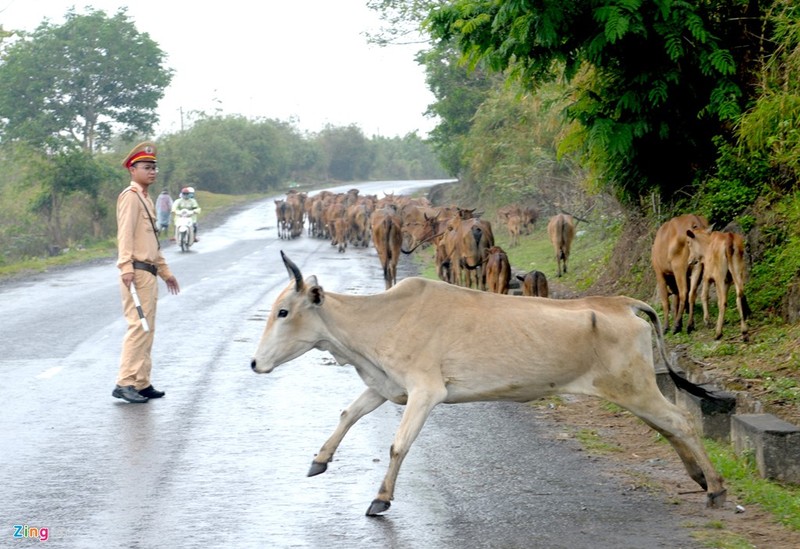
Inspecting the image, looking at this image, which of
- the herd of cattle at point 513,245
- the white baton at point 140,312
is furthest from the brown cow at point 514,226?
the white baton at point 140,312

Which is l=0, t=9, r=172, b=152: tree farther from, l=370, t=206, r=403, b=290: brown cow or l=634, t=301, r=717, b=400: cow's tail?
l=634, t=301, r=717, b=400: cow's tail

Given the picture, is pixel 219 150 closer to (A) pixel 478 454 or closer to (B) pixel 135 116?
(B) pixel 135 116

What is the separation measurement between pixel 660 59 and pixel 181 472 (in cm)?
841

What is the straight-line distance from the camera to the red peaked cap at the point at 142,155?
36.0 ft

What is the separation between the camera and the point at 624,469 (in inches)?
324

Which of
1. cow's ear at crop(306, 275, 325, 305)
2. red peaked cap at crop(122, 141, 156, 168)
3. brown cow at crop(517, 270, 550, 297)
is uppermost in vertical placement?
red peaked cap at crop(122, 141, 156, 168)

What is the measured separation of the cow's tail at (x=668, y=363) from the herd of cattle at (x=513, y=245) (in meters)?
3.86

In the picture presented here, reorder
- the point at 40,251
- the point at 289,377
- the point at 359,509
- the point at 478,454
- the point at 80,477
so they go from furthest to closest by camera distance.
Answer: the point at 40,251, the point at 289,377, the point at 478,454, the point at 80,477, the point at 359,509

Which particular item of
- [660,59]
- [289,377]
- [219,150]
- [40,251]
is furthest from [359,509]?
[219,150]

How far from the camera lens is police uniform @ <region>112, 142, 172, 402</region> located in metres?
10.8

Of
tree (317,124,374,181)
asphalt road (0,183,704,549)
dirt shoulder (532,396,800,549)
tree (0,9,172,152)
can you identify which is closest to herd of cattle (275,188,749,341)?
dirt shoulder (532,396,800,549)
